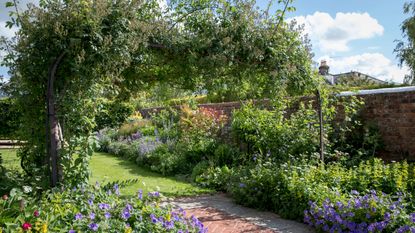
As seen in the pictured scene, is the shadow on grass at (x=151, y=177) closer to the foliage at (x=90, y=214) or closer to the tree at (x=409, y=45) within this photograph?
the foliage at (x=90, y=214)

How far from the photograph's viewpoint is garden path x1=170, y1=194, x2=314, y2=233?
5187 millimetres

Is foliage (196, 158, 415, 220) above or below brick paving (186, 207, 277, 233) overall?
above

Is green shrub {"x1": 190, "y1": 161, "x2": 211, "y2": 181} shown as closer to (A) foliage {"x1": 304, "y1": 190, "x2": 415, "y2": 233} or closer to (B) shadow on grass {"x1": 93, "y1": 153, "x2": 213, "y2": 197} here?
(B) shadow on grass {"x1": 93, "y1": 153, "x2": 213, "y2": 197}

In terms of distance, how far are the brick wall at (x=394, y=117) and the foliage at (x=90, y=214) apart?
5.07m

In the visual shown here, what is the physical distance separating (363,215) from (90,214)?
10.2 feet

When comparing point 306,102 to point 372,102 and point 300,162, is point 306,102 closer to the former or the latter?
point 372,102

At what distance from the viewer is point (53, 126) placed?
14.8 ft

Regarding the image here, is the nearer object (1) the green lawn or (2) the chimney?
(1) the green lawn

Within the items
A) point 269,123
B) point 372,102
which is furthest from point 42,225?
point 372,102

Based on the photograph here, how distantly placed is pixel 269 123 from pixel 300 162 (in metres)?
1.65

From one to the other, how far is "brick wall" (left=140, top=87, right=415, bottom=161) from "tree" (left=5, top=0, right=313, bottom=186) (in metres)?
2.58

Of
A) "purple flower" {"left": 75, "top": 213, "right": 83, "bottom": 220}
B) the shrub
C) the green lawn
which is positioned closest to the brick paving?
the green lawn

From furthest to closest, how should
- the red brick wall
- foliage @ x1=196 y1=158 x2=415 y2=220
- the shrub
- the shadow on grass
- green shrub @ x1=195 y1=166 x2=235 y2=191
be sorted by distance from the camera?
the shrub < green shrub @ x1=195 y1=166 x2=235 y2=191 < the shadow on grass < the red brick wall < foliage @ x1=196 y1=158 x2=415 y2=220

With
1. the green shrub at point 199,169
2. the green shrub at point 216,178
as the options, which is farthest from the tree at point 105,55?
the green shrub at point 199,169
